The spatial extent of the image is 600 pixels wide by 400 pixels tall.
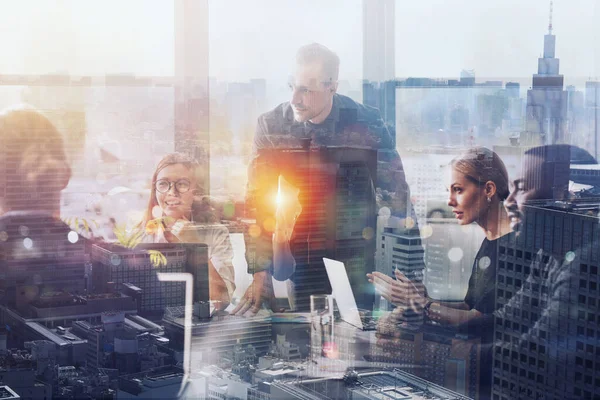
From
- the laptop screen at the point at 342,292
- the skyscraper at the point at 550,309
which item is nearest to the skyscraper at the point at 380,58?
the laptop screen at the point at 342,292

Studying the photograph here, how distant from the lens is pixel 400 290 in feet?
13.9

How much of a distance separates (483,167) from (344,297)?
88cm

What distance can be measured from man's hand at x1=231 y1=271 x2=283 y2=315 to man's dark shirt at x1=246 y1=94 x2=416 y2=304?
45 millimetres

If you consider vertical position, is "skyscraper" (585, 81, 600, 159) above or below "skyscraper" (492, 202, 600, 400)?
above

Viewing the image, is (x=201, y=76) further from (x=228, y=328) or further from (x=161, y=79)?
(x=228, y=328)

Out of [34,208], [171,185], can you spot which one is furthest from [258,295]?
[34,208]

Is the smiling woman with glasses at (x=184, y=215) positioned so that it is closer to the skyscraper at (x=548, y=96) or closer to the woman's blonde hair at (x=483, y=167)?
the woman's blonde hair at (x=483, y=167)

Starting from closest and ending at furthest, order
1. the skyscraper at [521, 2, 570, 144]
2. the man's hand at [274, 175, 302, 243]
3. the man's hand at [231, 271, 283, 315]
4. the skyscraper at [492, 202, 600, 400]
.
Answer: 1. the skyscraper at [492, 202, 600, 400]
2. the man's hand at [231, 271, 283, 315]
3. the skyscraper at [521, 2, 570, 144]
4. the man's hand at [274, 175, 302, 243]

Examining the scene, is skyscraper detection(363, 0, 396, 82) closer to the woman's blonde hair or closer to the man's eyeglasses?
the woman's blonde hair

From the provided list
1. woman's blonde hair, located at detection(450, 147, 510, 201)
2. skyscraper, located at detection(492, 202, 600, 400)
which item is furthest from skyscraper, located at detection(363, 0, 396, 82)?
skyscraper, located at detection(492, 202, 600, 400)

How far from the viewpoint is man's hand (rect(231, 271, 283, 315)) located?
419 cm

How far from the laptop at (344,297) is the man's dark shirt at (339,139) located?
307mm

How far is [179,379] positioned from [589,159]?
2.14 meters

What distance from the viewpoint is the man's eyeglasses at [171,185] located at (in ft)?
14.0
